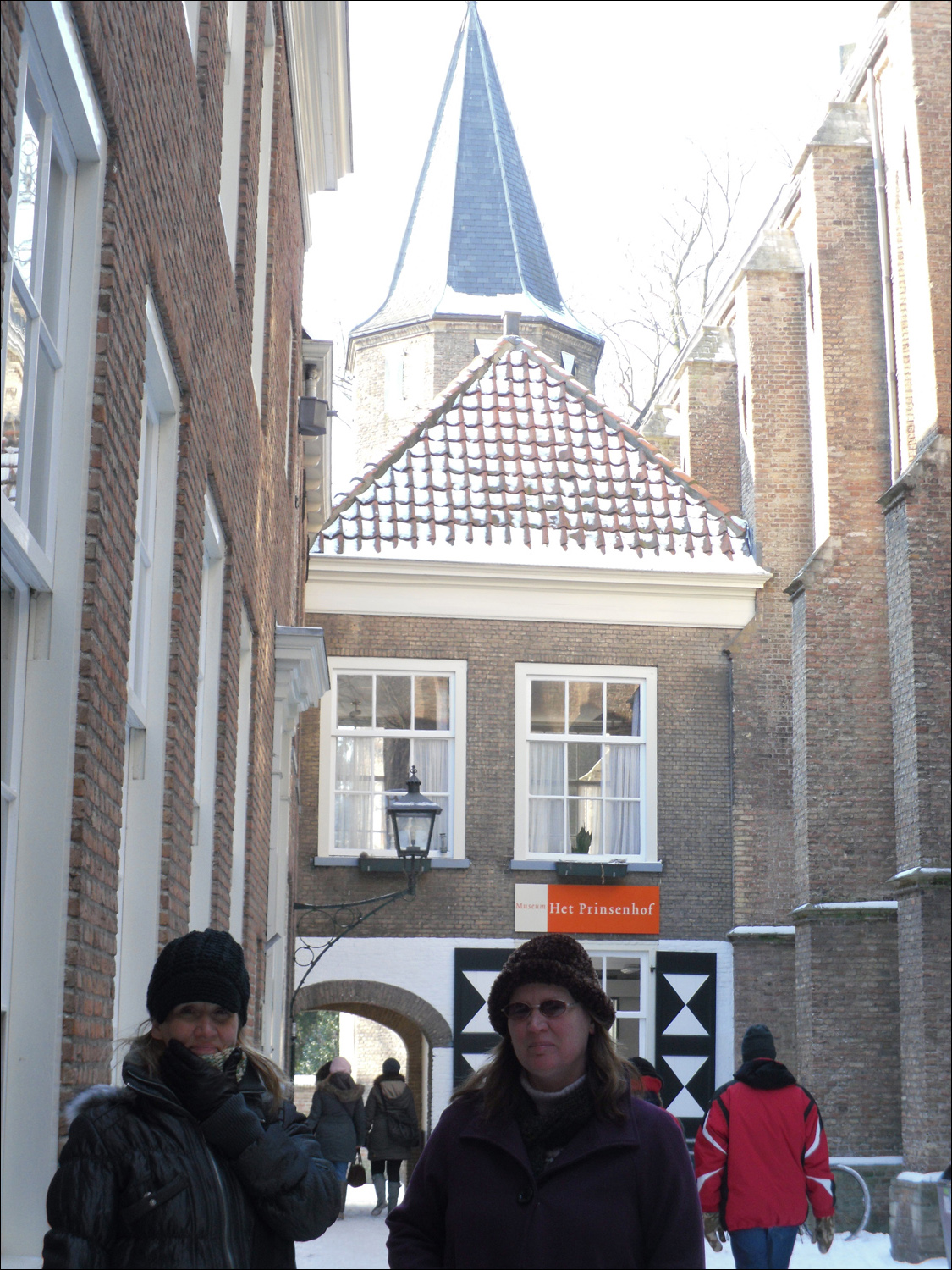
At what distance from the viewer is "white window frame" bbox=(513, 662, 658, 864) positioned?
20.3 m

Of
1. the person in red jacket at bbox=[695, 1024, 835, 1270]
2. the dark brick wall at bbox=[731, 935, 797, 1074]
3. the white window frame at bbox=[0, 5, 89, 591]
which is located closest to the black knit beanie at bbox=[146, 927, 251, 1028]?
the white window frame at bbox=[0, 5, 89, 591]

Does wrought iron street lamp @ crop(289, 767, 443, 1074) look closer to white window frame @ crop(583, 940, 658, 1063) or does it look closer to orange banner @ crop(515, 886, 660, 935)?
orange banner @ crop(515, 886, 660, 935)

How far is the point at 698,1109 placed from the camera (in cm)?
1973

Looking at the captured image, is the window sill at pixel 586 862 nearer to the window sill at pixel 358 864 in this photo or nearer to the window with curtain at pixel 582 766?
Result: the window with curtain at pixel 582 766

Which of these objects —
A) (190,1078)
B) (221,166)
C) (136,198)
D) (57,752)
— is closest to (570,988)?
(190,1078)

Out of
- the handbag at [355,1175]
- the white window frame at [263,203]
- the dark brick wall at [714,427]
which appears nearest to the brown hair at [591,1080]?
the white window frame at [263,203]

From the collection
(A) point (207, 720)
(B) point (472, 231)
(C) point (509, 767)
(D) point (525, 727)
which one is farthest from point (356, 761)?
(B) point (472, 231)

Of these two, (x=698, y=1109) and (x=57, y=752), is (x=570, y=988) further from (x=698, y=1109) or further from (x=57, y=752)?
(x=698, y=1109)

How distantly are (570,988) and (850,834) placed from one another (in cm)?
1667

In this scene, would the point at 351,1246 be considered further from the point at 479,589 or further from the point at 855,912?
the point at 479,589

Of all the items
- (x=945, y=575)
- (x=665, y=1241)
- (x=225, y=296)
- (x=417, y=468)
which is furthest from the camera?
(x=417, y=468)

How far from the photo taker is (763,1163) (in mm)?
7855

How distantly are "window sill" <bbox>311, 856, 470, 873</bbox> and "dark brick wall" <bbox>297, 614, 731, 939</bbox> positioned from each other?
77 mm

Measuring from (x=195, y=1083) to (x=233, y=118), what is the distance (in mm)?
7037
